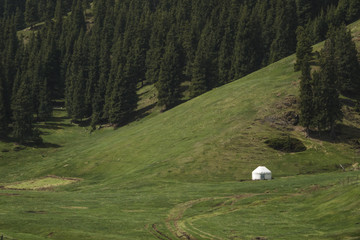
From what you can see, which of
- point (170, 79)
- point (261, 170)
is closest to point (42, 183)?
point (261, 170)

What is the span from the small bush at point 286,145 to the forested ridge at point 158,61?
5518cm

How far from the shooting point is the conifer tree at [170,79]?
136 metres

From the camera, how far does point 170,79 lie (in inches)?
5477

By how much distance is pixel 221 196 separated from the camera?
202 feet

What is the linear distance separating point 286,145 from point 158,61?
278 feet

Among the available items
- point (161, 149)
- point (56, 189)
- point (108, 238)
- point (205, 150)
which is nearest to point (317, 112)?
point (205, 150)

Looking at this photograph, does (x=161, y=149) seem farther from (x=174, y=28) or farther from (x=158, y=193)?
(x=174, y=28)

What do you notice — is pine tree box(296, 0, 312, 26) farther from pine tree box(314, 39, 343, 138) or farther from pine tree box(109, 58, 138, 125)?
pine tree box(314, 39, 343, 138)

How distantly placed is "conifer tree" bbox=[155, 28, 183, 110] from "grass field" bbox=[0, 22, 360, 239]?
9.72 metres

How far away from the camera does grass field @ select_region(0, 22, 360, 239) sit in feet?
152

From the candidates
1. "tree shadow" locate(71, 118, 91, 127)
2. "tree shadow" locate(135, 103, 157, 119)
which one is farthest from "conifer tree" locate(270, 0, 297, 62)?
"tree shadow" locate(71, 118, 91, 127)

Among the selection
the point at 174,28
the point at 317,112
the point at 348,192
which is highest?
the point at 174,28

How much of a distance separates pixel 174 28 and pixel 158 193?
363 ft

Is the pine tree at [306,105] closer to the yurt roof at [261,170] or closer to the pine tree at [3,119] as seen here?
the yurt roof at [261,170]
